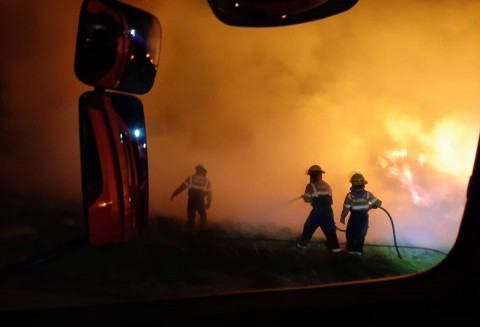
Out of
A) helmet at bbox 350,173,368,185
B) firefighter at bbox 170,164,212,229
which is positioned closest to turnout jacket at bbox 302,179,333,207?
helmet at bbox 350,173,368,185

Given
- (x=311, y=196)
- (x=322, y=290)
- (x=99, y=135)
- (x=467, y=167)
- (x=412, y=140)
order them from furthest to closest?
(x=311, y=196), (x=412, y=140), (x=322, y=290), (x=467, y=167), (x=99, y=135)

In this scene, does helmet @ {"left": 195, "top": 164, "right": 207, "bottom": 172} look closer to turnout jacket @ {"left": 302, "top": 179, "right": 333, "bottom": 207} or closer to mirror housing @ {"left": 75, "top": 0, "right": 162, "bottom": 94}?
turnout jacket @ {"left": 302, "top": 179, "right": 333, "bottom": 207}

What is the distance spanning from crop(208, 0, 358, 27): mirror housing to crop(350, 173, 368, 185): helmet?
2.46 ft

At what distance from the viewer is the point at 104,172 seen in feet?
4.01

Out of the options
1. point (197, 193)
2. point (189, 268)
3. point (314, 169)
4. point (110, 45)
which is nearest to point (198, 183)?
point (197, 193)

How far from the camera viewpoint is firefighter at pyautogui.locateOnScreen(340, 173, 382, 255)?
5.79 feet

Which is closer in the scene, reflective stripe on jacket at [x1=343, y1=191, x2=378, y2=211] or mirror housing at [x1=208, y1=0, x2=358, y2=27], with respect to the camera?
mirror housing at [x1=208, y1=0, x2=358, y2=27]

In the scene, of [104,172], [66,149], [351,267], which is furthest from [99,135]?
[66,149]

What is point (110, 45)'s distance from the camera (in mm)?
1273

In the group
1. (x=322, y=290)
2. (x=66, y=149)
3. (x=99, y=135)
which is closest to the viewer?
(x=99, y=135)

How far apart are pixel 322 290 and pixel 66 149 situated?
210 centimetres

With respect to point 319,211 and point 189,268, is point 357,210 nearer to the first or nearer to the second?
point 319,211

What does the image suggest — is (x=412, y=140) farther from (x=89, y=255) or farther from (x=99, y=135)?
(x=89, y=255)

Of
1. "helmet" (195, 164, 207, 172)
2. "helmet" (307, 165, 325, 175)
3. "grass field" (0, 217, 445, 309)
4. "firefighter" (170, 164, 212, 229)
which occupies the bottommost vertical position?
"grass field" (0, 217, 445, 309)
